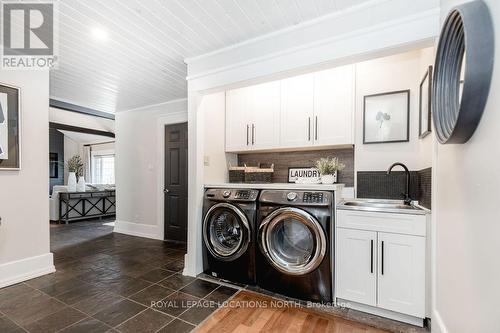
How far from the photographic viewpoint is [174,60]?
2.65 meters

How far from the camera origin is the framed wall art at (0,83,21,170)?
7.64 feet

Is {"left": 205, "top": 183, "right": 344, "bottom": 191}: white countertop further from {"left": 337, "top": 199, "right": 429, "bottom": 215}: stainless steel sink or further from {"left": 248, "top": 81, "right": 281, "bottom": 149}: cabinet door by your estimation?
{"left": 248, "top": 81, "right": 281, "bottom": 149}: cabinet door

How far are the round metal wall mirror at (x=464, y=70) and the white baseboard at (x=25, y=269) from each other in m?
3.76

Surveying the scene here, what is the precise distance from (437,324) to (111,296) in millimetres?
2543

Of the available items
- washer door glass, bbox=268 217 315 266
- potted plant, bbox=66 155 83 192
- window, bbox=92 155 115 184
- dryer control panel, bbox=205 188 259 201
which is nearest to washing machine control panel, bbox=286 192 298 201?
washer door glass, bbox=268 217 315 266

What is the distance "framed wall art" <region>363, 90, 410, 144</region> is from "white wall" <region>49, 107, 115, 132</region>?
6435mm

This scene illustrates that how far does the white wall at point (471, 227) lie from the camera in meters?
0.93

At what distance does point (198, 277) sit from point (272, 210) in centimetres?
115

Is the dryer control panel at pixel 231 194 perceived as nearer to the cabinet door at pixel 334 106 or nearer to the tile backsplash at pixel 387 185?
the cabinet door at pixel 334 106

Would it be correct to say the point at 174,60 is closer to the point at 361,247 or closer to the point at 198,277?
the point at 198,277

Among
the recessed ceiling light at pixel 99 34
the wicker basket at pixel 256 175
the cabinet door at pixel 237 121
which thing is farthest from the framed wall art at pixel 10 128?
the wicker basket at pixel 256 175

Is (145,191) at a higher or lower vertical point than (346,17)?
lower

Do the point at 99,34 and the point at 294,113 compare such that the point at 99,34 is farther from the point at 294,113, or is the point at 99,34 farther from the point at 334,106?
the point at 334,106

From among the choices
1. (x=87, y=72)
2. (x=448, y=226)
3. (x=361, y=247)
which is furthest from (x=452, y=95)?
(x=87, y=72)
